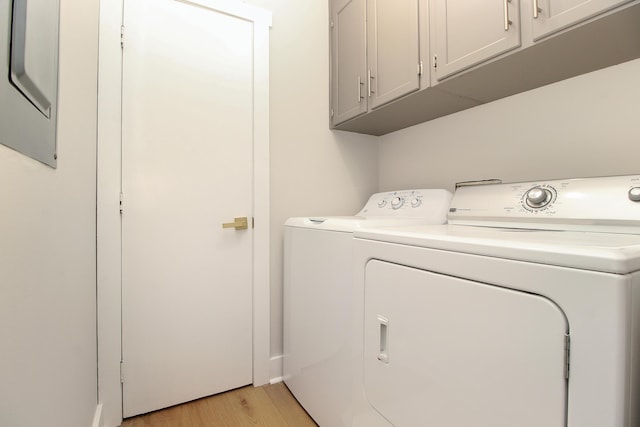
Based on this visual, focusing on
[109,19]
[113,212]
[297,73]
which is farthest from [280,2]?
[113,212]

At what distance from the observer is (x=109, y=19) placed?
1.37 meters

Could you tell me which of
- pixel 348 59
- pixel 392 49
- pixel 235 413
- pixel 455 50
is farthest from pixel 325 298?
pixel 348 59

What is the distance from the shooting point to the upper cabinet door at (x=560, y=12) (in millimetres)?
824

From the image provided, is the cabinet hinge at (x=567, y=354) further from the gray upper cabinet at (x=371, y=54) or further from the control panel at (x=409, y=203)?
the gray upper cabinet at (x=371, y=54)

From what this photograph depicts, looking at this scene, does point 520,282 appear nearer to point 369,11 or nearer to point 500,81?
point 500,81

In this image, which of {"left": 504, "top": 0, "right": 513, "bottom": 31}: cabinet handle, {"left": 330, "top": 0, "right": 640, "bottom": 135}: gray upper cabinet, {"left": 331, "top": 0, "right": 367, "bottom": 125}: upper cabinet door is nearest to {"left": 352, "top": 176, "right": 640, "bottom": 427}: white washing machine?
{"left": 330, "top": 0, "right": 640, "bottom": 135}: gray upper cabinet

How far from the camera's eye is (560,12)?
89 centimetres

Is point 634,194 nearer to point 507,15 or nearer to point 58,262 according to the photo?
point 507,15

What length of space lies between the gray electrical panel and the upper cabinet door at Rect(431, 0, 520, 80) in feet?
4.21

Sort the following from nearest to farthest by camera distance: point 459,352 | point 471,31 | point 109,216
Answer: point 459,352 → point 471,31 → point 109,216

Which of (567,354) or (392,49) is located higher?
(392,49)

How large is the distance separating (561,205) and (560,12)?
1.95 feet

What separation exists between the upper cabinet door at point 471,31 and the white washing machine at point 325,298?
0.61 meters

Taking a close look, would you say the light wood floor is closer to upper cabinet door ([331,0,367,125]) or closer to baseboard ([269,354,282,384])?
baseboard ([269,354,282,384])
